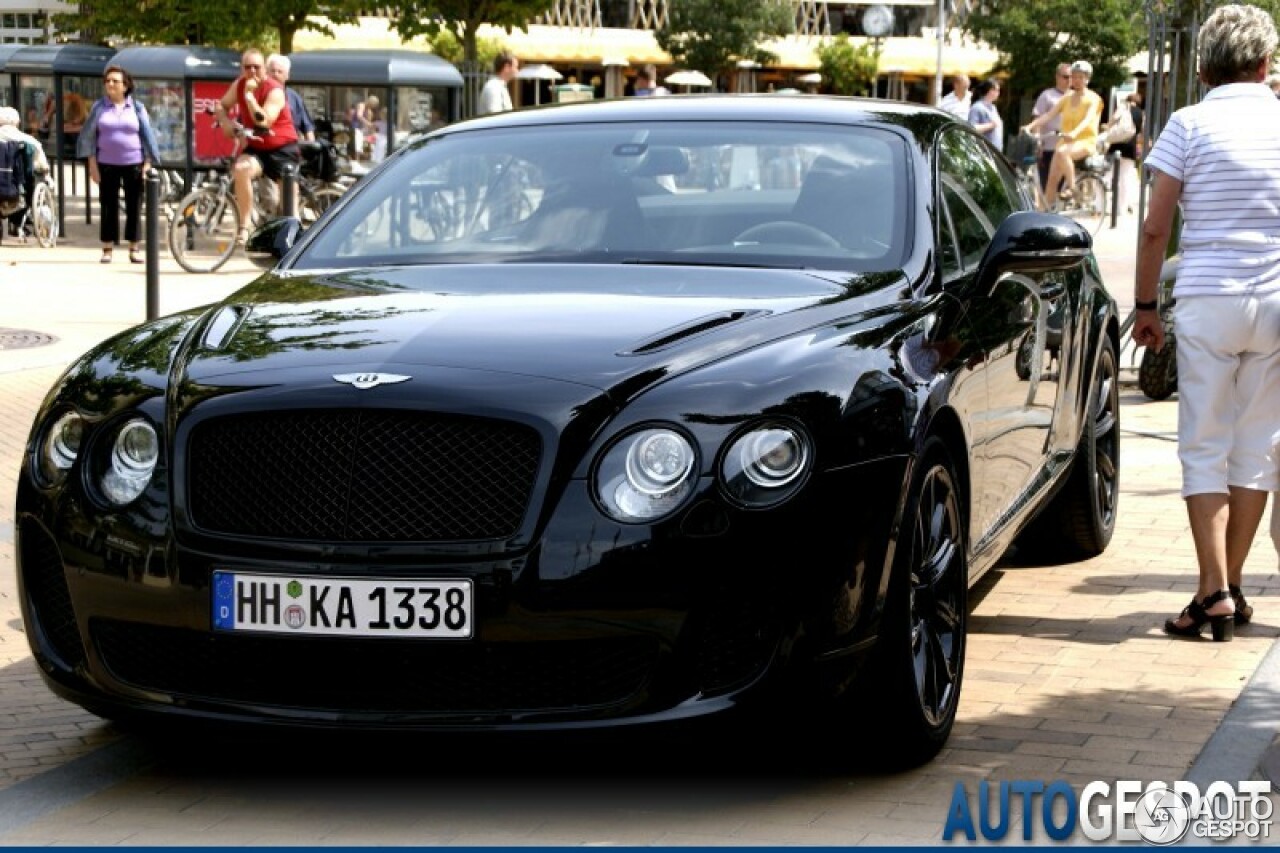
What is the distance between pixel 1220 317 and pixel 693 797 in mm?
2417

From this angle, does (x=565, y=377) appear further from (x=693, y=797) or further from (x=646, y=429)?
(x=693, y=797)

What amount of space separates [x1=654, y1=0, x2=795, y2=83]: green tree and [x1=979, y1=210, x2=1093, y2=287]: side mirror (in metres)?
71.3

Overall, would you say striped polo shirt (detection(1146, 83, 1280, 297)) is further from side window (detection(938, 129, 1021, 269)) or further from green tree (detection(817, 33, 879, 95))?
green tree (detection(817, 33, 879, 95))

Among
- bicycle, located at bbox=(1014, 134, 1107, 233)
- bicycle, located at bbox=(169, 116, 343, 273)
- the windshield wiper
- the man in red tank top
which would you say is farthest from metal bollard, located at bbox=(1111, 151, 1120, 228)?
the windshield wiper

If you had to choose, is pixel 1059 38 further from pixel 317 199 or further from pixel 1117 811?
pixel 1117 811

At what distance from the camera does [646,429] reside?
4516 millimetres

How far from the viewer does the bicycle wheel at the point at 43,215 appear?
21.9 meters

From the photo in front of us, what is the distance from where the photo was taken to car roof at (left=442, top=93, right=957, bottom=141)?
20.9 feet

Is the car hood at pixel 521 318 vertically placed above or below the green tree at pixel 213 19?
below

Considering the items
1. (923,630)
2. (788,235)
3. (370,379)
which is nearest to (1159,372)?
(788,235)

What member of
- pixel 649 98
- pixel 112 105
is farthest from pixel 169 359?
pixel 112 105

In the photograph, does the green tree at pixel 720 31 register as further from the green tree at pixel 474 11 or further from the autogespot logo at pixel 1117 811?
the autogespot logo at pixel 1117 811

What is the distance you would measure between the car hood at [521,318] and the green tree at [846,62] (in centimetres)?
7353

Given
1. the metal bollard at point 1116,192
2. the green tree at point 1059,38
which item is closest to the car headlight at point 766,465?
the metal bollard at point 1116,192
